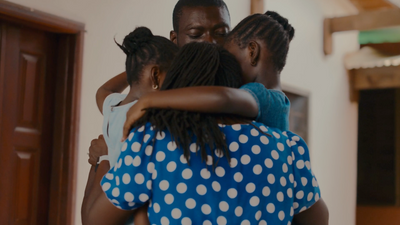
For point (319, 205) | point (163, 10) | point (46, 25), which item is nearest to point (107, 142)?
point (319, 205)

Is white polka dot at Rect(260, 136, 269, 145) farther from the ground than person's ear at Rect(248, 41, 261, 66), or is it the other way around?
person's ear at Rect(248, 41, 261, 66)

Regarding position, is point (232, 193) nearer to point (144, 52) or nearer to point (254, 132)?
point (254, 132)

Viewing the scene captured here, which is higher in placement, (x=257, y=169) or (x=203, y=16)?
(x=203, y=16)

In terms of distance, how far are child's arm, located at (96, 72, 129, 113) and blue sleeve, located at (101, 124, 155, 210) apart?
0.59m

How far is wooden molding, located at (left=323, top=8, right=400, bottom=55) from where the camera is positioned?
5660 millimetres

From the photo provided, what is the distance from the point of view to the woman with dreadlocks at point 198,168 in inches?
34.4

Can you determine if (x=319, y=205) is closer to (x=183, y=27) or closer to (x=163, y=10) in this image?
(x=183, y=27)

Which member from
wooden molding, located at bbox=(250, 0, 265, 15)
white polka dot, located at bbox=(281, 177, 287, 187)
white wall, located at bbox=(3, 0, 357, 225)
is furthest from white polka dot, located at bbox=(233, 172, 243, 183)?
wooden molding, located at bbox=(250, 0, 265, 15)

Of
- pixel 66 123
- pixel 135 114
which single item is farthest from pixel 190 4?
pixel 66 123

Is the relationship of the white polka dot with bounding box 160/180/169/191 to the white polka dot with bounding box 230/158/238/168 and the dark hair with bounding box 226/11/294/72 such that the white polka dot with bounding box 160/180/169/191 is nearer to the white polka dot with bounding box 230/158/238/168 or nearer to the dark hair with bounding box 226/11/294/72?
the white polka dot with bounding box 230/158/238/168

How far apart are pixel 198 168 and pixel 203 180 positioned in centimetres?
3

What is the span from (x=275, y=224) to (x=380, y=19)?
542cm

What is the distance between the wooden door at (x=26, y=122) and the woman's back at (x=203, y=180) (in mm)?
2133

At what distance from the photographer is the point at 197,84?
0.92m
